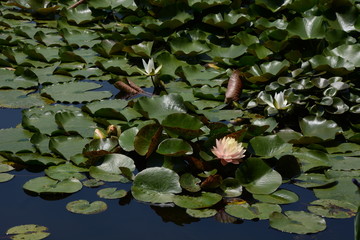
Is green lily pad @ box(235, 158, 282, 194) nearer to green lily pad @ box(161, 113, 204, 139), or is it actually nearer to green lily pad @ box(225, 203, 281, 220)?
green lily pad @ box(225, 203, 281, 220)

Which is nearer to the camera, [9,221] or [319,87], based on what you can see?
[9,221]

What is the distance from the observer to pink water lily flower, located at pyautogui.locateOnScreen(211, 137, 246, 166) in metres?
2.72

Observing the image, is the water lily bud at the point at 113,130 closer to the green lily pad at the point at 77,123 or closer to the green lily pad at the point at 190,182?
the green lily pad at the point at 77,123

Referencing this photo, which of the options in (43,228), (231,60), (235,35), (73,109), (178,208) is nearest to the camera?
(43,228)

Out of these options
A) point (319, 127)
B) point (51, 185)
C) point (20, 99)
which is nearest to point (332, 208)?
point (319, 127)

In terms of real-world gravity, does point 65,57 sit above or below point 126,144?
above

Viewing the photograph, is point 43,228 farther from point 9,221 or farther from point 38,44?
point 38,44

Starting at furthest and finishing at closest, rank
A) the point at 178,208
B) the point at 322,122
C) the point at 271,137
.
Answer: the point at 322,122
the point at 271,137
the point at 178,208

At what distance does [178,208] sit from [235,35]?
8.30 feet

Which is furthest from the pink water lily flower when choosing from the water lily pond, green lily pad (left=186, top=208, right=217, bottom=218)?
green lily pad (left=186, top=208, right=217, bottom=218)

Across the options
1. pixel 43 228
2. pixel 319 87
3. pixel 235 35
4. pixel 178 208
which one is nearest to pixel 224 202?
pixel 178 208

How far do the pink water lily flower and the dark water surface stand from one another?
331mm

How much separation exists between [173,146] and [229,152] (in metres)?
0.30

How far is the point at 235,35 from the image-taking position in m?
4.79
